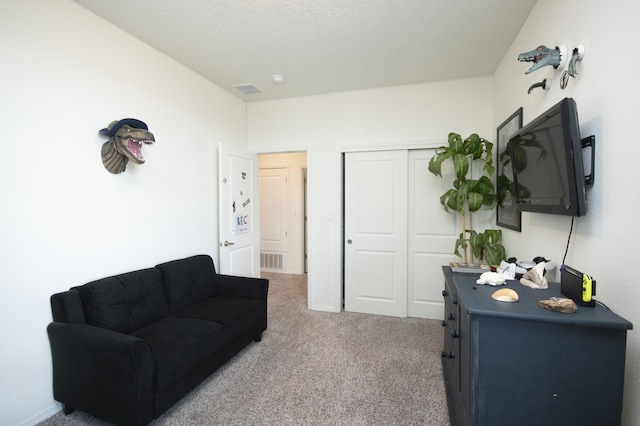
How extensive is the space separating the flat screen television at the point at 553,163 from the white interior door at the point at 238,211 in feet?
9.25

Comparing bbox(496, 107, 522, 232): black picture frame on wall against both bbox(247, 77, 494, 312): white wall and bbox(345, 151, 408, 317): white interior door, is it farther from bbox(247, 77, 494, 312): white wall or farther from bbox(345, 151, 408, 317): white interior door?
bbox(345, 151, 408, 317): white interior door

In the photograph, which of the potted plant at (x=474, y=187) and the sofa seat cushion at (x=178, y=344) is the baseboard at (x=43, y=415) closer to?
the sofa seat cushion at (x=178, y=344)

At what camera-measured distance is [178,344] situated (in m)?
1.98

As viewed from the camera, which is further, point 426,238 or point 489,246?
point 426,238

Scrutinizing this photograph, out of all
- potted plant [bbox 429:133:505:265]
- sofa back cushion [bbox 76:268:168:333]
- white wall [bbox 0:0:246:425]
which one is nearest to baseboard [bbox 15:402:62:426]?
white wall [bbox 0:0:246:425]

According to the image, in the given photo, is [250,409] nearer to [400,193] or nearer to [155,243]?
[155,243]

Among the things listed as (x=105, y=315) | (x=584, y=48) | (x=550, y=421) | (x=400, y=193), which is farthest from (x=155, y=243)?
(x=584, y=48)

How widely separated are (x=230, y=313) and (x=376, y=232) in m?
1.97

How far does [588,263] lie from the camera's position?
139cm

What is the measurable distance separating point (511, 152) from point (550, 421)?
1.60m

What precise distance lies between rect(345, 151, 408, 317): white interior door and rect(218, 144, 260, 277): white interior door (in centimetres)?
129

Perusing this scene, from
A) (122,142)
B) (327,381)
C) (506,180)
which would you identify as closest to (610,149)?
(506,180)

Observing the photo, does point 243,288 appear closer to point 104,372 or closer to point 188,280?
point 188,280

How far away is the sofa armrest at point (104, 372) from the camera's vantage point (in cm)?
165
